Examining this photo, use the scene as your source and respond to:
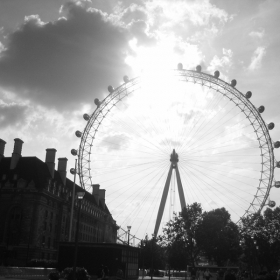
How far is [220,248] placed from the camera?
7419cm

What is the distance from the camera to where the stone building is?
77.6m

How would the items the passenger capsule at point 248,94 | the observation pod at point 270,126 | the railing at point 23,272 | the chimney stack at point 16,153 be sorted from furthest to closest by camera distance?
the chimney stack at point 16,153, the observation pod at point 270,126, the passenger capsule at point 248,94, the railing at point 23,272

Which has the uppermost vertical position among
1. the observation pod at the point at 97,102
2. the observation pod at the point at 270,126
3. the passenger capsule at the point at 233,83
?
the passenger capsule at the point at 233,83

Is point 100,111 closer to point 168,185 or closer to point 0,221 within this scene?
point 168,185


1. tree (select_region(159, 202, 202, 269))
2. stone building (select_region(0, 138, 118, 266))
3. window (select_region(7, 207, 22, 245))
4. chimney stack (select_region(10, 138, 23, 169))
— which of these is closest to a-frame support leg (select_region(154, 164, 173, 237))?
tree (select_region(159, 202, 202, 269))

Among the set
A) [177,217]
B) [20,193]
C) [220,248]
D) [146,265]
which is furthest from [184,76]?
[146,265]

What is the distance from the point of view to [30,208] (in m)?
79.9

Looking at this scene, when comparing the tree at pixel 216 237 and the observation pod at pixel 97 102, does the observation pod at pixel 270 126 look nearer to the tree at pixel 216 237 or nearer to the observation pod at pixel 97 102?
the tree at pixel 216 237

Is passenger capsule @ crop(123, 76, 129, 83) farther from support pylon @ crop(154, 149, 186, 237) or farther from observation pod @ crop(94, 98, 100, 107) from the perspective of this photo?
support pylon @ crop(154, 149, 186, 237)

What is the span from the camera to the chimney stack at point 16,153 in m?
86.9

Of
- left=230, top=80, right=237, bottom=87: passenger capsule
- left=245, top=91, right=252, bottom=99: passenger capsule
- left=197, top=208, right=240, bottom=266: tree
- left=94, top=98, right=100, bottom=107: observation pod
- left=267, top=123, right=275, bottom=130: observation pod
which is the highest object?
left=230, top=80, right=237, bottom=87: passenger capsule

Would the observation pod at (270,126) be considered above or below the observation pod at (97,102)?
below

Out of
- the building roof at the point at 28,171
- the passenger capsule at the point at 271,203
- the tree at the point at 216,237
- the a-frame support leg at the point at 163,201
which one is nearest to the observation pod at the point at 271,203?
the passenger capsule at the point at 271,203

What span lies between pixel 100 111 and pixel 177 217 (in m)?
26.5
